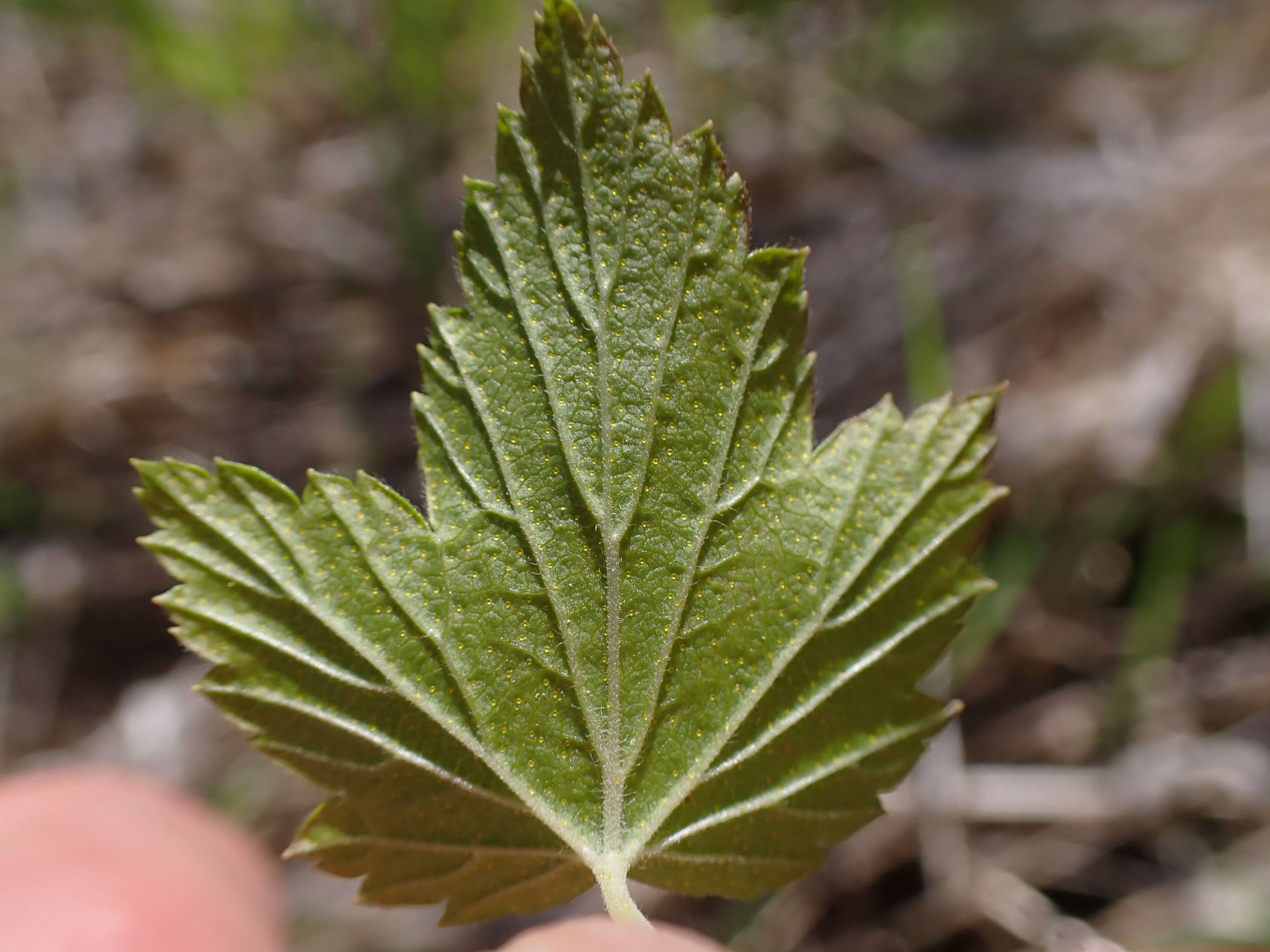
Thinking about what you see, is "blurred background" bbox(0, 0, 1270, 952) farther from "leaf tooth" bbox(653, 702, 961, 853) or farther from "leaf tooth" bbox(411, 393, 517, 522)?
"leaf tooth" bbox(411, 393, 517, 522)

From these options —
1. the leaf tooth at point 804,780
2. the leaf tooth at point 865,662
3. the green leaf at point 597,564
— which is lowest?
the leaf tooth at point 804,780

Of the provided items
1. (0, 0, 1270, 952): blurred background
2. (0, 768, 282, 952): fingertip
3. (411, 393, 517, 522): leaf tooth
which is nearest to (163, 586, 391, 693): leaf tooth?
(411, 393, 517, 522): leaf tooth

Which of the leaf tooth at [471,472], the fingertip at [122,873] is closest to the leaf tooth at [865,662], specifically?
the leaf tooth at [471,472]

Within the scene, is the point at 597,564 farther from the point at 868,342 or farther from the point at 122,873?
the point at 868,342

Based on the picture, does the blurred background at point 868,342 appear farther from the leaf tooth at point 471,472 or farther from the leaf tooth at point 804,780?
the leaf tooth at point 471,472

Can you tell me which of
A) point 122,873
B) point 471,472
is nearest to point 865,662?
point 471,472

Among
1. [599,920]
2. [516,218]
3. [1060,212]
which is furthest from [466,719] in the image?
[1060,212]
